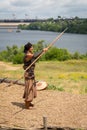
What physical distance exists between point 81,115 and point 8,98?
2.70 metres

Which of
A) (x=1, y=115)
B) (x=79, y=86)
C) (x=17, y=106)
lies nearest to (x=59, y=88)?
(x=79, y=86)

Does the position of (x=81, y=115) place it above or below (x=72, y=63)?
above

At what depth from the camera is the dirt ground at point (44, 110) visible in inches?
393

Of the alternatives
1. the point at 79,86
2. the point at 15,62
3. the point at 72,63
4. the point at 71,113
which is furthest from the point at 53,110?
the point at 15,62

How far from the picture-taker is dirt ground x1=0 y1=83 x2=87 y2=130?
999 cm

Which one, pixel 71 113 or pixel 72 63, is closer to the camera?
pixel 71 113

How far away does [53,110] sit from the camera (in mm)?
11250

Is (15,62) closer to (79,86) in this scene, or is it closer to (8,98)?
(79,86)

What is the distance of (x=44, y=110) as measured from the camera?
1122 centimetres

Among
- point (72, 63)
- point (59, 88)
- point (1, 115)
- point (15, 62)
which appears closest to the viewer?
point (1, 115)

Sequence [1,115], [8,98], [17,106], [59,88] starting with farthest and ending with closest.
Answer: [59,88] → [8,98] → [17,106] → [1,115]

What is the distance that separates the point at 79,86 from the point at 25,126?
6719mm

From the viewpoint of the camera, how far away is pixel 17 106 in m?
11.6

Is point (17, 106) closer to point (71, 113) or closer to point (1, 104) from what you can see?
point (1, 104)
